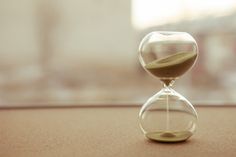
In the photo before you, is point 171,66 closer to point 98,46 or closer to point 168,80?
point 168,80

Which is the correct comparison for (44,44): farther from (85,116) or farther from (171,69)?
(171,69)

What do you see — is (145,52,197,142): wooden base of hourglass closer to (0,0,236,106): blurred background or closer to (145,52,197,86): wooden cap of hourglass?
(145,52,197,86): wooden cap of hourglass

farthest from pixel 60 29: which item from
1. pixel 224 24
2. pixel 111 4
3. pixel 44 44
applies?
pixel 224 24

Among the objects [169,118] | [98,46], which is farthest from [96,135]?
[98,46]

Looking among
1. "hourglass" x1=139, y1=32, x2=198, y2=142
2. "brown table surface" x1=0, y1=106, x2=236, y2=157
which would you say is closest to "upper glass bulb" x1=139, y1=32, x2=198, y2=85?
"hourglass" x1=139, y1=32, x2=198, y2=142

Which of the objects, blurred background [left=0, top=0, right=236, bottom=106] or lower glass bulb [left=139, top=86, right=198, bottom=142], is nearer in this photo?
lower glass bulb [left=139, top=86, right=198, bottom=142]

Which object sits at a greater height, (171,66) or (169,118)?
(171,66)

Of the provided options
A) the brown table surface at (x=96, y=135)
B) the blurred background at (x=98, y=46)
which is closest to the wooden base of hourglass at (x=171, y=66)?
the brown table surface at (x=96, y=135)
